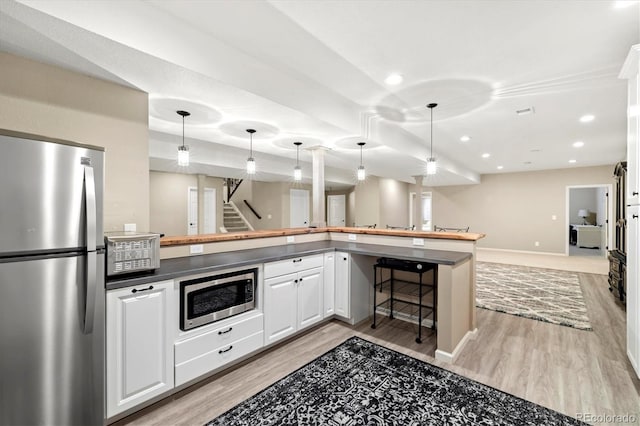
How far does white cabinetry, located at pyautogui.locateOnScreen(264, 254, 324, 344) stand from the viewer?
2574mm

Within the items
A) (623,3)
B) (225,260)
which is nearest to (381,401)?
(225,260)

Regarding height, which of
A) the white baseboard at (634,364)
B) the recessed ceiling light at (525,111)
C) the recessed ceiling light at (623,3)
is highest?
the recessed ceiling light at (623,3)

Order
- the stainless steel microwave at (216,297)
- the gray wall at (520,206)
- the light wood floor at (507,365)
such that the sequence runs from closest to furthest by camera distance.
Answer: the light wood floor at (507,365) → the stainless steel microwave at (216,297) → the gray wall at (520,206)

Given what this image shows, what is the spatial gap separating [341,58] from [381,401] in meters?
2.76

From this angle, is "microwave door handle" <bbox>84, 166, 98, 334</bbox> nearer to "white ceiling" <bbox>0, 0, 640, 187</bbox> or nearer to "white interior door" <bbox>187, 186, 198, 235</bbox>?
"white ceiling" <bbox>0, 0, 640, 187</bbox>

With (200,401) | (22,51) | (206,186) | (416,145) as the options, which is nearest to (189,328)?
(200,401)

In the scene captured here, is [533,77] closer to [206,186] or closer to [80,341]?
[80,341]

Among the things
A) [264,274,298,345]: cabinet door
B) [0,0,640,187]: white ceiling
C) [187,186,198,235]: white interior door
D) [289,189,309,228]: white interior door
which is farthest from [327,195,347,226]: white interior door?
[264,274,298,345]: cabinet door

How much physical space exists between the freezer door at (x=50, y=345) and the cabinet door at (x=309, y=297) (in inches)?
64.4

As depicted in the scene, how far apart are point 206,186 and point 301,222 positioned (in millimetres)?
3242

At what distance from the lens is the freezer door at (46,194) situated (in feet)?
4.31

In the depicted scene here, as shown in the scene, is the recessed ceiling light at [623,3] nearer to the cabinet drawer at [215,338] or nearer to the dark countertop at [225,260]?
the dark countertop at [225,260]

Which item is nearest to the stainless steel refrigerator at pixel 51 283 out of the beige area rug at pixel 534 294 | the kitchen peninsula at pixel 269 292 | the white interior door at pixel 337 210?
the kitchen peninsula at pixel 269 292

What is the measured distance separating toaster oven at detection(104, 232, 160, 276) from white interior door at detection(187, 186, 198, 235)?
19.6 feet
